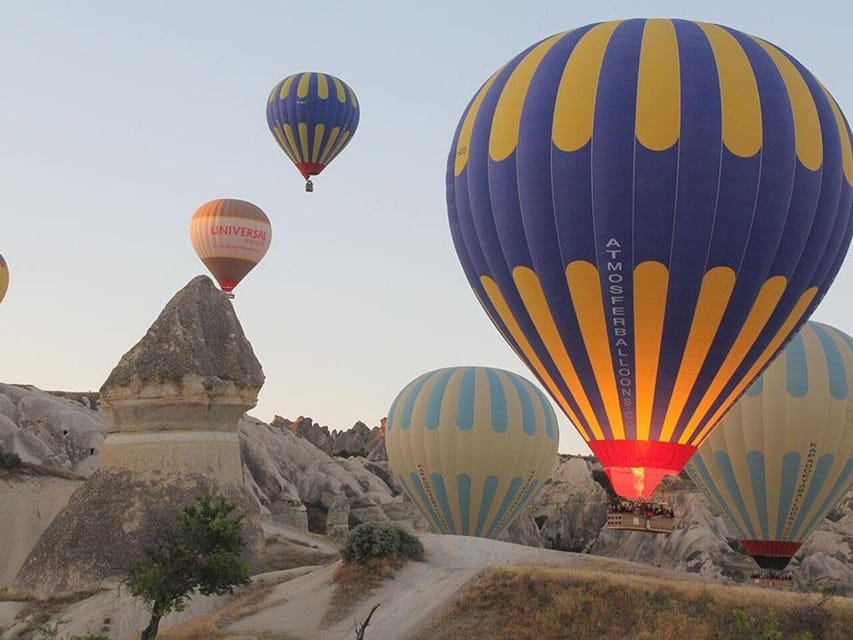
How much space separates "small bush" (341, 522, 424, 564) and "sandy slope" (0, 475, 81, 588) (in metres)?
15.3

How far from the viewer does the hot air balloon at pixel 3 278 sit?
64.4 m

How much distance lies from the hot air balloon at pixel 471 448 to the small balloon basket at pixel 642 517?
15.7m

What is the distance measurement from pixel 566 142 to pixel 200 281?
45.5ft

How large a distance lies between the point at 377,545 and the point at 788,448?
1457 centimetres

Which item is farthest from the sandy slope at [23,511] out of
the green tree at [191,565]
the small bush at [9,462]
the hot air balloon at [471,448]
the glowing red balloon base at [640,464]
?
the glowing red balloon base at [640,464]

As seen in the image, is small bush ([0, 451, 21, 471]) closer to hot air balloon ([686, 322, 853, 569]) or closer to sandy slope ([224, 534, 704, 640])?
sandy slope ([224, 534, 704, 640])

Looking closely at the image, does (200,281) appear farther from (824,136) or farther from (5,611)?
(824,136)

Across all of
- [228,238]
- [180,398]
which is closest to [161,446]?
[180,398]

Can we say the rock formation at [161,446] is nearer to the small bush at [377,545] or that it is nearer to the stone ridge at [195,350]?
the stone ridge at [195,350]

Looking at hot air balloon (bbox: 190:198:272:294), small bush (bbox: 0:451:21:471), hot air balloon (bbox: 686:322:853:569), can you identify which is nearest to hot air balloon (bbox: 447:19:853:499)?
hot air balloon (bbox: 686:322:853:569)

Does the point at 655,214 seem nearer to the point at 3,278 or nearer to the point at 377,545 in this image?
the point at 377,545

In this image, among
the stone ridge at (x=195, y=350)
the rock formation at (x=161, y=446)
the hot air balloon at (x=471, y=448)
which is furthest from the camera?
the hot air balloon at (x=471, y=448)

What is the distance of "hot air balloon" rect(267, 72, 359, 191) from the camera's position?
174 ft

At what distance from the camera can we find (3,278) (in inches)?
2542
